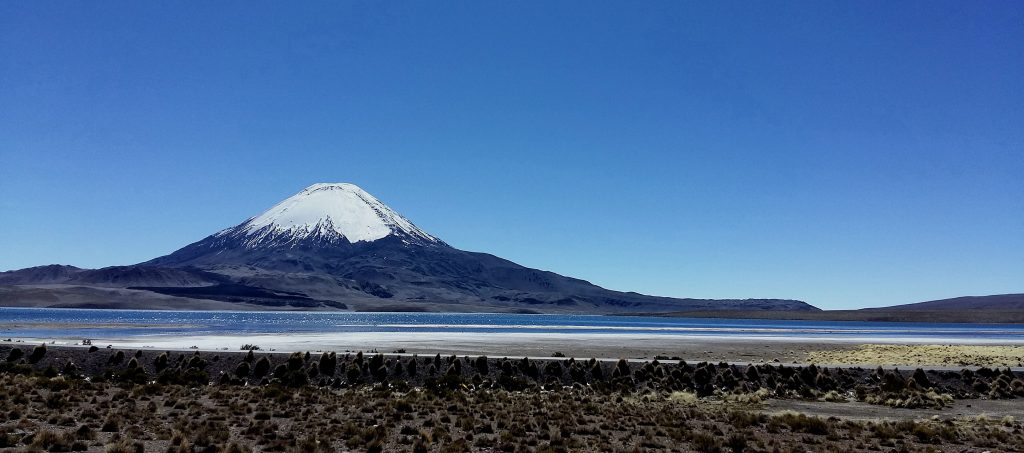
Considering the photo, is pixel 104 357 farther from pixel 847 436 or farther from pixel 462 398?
pixel 847 436

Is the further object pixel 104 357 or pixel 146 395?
pixel 104 357

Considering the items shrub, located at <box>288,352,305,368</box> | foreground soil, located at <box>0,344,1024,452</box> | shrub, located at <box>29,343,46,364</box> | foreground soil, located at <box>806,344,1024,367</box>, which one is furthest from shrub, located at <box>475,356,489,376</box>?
foreground soil, located at <box>806,344,1024,367</box>

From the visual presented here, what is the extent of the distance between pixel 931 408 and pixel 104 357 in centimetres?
3406

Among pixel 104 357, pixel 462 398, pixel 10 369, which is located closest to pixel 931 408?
pixel 462 398

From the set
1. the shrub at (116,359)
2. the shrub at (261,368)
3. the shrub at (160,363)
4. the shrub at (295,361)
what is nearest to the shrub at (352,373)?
the shrub at (295,361)

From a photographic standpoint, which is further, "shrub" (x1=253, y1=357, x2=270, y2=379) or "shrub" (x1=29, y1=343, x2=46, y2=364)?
"shrub" (x1=29, y1=343, x2=46, y2=364)

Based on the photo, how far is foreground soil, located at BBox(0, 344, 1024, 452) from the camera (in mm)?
18547

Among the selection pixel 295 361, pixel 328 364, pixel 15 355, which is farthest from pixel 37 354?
pixel 328 364

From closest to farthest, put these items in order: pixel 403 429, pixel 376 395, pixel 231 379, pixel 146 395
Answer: pixel 403 429 → pixel 146 395 → pixel 376 395 → pixel 231 379

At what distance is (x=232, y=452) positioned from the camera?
15.9m

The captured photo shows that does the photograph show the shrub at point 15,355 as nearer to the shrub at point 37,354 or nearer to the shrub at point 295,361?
the shrub at point 37,354

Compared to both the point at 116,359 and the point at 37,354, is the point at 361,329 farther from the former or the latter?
the point at 116,359

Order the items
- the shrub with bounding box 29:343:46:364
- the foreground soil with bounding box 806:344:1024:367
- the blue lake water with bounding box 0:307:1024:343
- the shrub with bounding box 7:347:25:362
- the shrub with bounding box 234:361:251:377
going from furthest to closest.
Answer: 1. the blue lake water with bounding box 0:307:1024:343
2. the foreground soil with bounding box 806:344:1024:367
3. the shrub with bounding box 7:347:25:362
4. the shrub with bounding box 29:343:46:364
5. the shrub with bounding box 234:361:251:377

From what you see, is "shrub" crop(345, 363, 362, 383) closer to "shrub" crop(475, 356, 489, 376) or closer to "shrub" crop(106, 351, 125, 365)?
"shrub" crop(475, 356, 489, 376)
